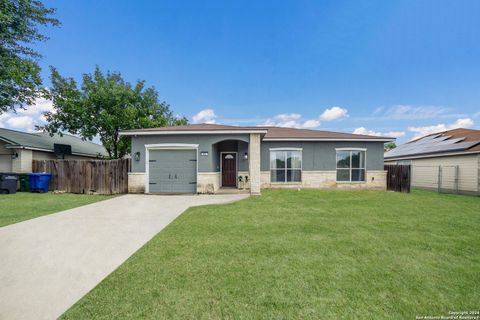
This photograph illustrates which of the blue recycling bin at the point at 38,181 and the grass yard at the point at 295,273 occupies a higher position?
the blue recycling bin at the point at 38,181

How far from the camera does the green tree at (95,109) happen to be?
1534cm

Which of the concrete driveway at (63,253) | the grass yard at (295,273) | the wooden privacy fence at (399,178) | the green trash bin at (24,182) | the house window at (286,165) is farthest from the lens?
the house window at (286,165)

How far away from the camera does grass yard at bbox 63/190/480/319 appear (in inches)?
89.0

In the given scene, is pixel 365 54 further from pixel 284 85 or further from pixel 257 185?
pixel 257 185

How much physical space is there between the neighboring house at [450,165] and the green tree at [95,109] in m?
22.1

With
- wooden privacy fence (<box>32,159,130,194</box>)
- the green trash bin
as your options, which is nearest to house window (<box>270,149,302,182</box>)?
wooden privacy fence (<box>32,159,130,194</box>)

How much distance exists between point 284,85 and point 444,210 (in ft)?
46.8

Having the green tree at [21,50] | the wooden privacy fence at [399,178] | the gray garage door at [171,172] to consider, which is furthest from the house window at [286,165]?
the green tree at [21,50]

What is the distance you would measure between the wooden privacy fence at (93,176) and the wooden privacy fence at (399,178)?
15891mm

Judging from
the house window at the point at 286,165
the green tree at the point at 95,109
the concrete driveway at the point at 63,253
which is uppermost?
the green tree at the point at 95,109

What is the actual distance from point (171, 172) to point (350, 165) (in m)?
10.9

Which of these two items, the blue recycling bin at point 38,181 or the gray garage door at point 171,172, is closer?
the gray garage door at point 171,172

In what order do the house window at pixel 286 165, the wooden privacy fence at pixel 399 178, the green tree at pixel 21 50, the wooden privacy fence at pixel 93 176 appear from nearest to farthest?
the wooden privacy fence at pixel 93 176 < the green tree at pixel 21 50 < the wooden privacy fence at pixel 399 178 < the house window at pixel 286 165

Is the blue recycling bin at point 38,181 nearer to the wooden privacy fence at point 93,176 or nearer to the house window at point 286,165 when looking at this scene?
the wooden privacy fence at point 93,176
